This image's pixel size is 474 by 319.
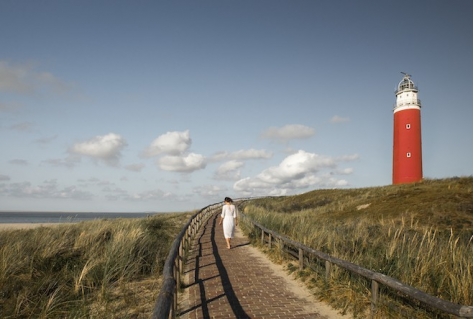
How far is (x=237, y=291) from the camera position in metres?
6.91

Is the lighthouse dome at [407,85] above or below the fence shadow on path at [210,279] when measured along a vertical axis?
above

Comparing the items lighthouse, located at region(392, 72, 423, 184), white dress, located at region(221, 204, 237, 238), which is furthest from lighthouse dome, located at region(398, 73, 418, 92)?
white dress, located at region(221, 204, 237, 238)

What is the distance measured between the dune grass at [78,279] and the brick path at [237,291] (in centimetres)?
91

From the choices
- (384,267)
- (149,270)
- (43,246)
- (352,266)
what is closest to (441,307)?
(352,266)

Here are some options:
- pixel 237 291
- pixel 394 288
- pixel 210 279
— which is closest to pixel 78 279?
pixel 210 279

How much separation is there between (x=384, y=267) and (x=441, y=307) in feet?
9.35

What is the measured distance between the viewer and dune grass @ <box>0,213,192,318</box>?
19.4ft

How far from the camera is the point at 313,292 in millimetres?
6805

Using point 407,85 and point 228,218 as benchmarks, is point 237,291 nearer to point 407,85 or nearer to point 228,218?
point 228,218

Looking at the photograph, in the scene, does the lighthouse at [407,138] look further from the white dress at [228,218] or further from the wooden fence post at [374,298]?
the wooden fence post at [374,298]

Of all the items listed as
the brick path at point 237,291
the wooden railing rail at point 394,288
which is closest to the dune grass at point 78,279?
the brick path at point 237,291

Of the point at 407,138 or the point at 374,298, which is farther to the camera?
the point at 407,138

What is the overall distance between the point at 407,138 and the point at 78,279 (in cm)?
3576

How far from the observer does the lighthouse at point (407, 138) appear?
34094mm
